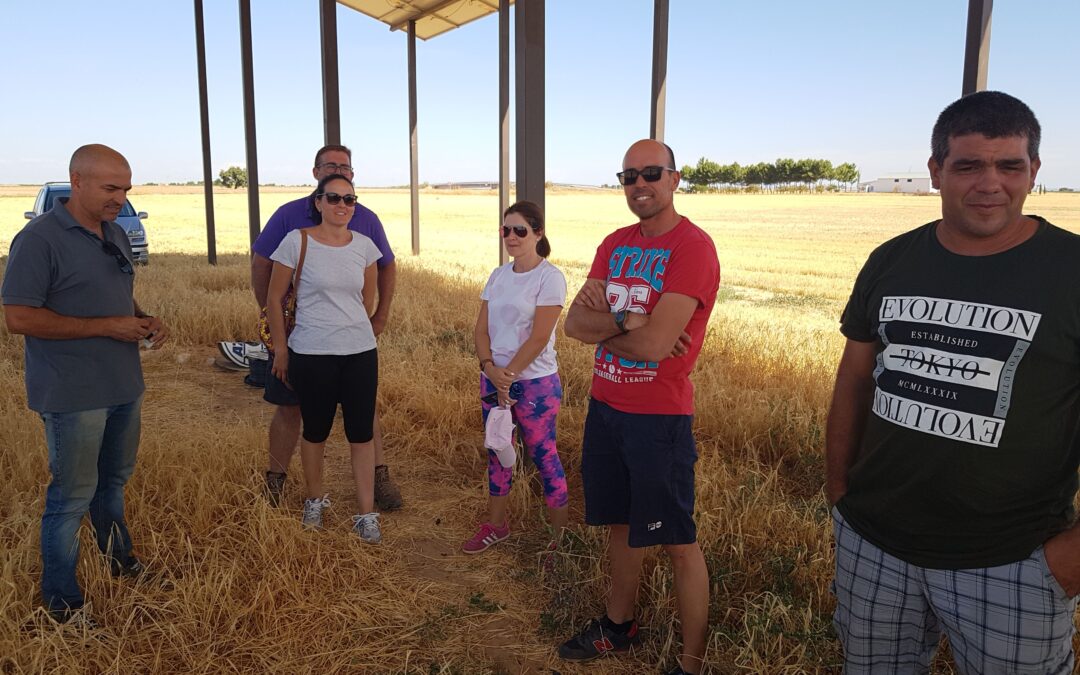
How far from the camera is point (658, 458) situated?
254cm

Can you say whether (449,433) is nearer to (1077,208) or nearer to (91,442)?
(91,442)

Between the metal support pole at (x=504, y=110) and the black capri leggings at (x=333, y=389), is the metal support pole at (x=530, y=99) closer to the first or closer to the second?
the black capri leggings at (x=333, y=389)

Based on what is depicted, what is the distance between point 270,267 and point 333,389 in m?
0.97

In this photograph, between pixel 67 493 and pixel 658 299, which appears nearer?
pixel 658 299

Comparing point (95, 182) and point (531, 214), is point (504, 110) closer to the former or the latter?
point (531, 214)

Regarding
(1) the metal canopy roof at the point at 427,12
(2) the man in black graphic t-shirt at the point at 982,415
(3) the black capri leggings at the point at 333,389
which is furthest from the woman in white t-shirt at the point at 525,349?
(1) the metal canopy roof at the point at 427,12

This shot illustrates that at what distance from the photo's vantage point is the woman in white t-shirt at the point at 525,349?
3.51 m

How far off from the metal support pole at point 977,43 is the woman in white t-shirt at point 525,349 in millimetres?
2498

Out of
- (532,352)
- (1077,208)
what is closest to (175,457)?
(532,352)

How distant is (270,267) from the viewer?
412 cm

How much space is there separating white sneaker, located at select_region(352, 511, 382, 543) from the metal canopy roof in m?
10.7

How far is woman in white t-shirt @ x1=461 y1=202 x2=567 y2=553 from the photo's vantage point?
3.51 m

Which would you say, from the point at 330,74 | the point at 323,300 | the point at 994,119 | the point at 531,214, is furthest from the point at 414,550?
the point at 330,74

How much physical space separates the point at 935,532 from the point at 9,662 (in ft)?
10.0
